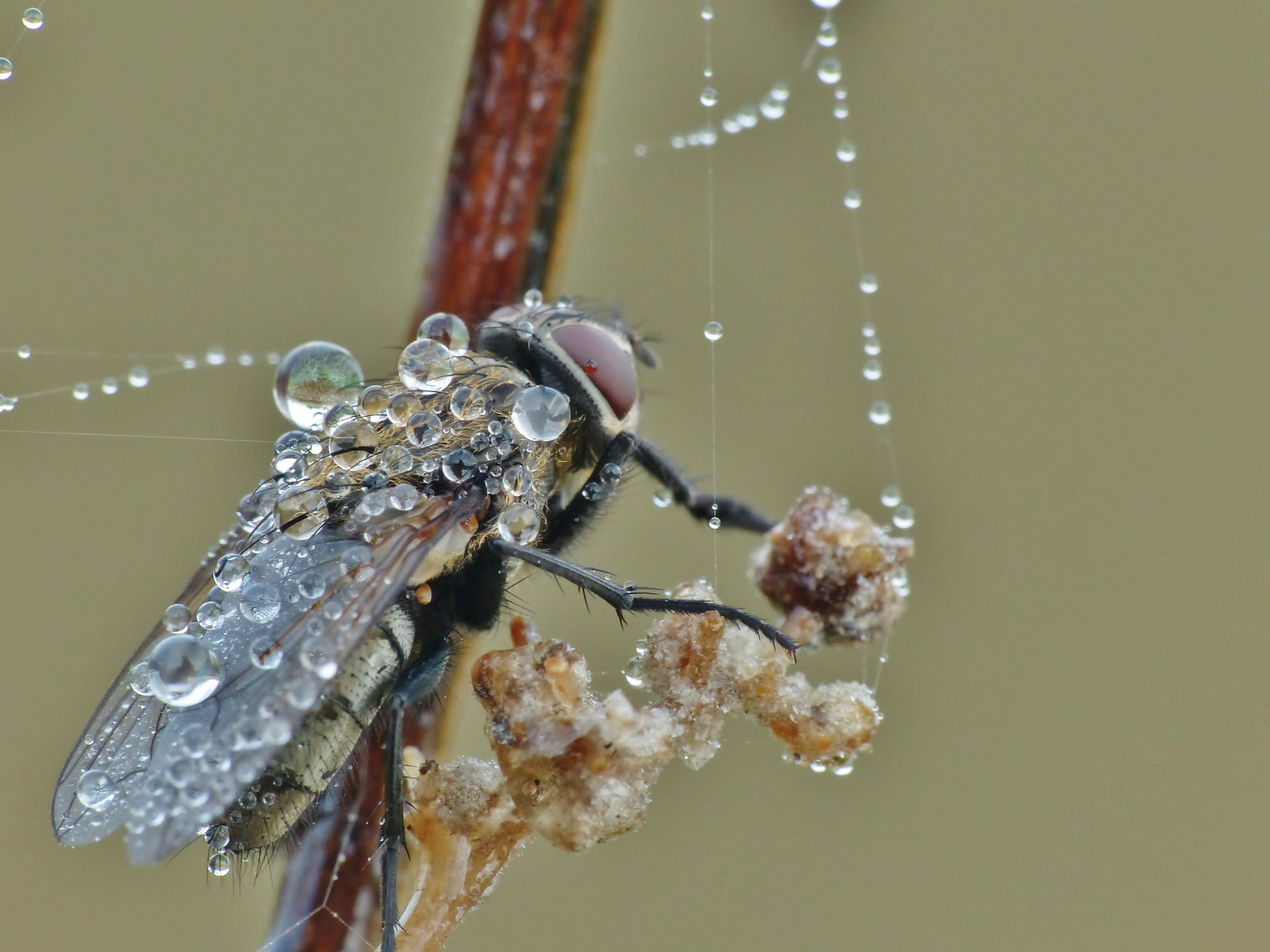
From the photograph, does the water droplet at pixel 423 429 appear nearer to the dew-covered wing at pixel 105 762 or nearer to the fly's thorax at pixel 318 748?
the fly's thorax at pixel 318 748

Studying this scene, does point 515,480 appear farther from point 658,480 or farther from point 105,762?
point 105,762

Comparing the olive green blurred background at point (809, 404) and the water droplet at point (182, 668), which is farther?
the olive green blurred background at point (809, 404)

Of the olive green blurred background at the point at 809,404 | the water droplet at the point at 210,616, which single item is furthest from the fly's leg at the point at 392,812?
the olive green blurred background at the point at 809,404

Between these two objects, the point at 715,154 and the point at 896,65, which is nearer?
the point at 896,65

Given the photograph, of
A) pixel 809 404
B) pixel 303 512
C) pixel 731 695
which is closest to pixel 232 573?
pixel 303 512

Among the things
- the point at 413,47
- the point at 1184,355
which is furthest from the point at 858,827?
the point at 413,47

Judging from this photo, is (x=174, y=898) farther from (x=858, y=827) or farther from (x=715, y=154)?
(x=715, y=154)

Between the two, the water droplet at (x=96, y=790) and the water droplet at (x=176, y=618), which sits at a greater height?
the water droplet at (x=176, y=618)
